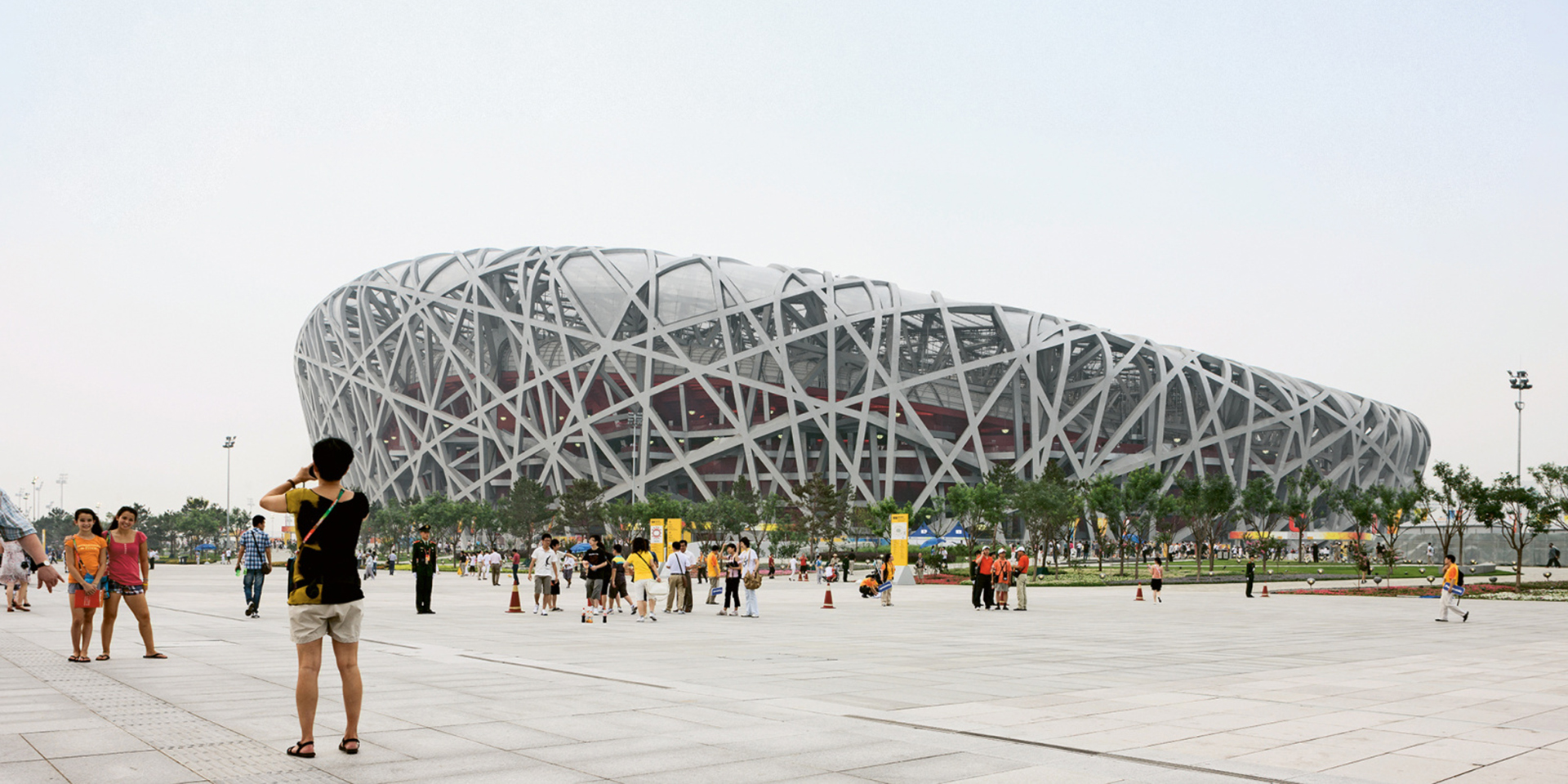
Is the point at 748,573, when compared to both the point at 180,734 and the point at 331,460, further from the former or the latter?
the point at 331,460

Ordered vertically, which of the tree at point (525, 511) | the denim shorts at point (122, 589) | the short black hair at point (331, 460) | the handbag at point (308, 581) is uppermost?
the short black hair at point (331, 460)

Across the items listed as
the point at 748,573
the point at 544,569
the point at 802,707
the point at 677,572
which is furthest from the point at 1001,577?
the point at 802,707

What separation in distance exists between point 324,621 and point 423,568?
16.9 meters

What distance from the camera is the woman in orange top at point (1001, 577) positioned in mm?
27109

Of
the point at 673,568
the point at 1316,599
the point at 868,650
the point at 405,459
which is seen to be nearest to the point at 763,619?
the point at 673,568

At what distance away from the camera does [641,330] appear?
288 feet

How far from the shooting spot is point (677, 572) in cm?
2423

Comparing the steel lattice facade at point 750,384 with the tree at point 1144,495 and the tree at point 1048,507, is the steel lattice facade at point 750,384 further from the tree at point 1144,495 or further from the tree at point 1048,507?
the tree at point 1144,495

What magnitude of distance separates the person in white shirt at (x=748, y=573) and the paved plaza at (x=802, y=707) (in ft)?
12.4

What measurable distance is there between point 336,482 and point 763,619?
16.6m

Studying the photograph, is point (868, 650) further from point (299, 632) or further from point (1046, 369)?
point (1046, 369)

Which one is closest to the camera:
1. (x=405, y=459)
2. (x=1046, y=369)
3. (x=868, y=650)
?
(x=868, y=650)

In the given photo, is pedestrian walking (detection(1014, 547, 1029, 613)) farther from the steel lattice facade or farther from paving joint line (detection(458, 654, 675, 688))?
the steel lattice facade

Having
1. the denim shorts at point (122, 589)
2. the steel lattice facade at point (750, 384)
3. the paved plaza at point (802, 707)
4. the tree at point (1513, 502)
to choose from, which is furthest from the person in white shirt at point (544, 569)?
the steel lattice facade at point (750, 384)
